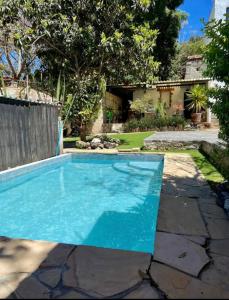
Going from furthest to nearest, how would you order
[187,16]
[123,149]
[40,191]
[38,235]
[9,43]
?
[187,16] → [9,43] → [123,149] → [40,191] → [38,235]

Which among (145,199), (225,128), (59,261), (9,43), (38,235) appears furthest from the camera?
(9,43)

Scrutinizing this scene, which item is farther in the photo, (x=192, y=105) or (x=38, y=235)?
(x=192, y=105)

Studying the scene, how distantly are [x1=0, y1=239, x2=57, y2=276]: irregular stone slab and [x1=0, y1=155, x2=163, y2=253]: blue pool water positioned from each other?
1049mm

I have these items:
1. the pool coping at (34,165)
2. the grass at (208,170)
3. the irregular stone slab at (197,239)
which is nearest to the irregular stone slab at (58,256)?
the irregular stone slab at (197,239)

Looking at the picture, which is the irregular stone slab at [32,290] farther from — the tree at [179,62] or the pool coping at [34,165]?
the tree at [179,62]

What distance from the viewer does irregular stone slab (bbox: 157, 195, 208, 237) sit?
12.2 ft

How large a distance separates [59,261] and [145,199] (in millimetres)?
3779

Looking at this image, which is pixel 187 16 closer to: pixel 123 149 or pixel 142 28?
pixel 142 28

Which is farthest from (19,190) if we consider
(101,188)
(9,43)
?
(9,43)

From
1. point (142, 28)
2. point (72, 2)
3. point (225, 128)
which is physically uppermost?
point (72, 2)

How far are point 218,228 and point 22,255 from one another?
99.3 inches

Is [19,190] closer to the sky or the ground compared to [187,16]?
closer to the ground

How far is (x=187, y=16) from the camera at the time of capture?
27016 mm

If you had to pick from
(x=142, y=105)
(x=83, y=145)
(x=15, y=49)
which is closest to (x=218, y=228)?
(x=83, y=145)
